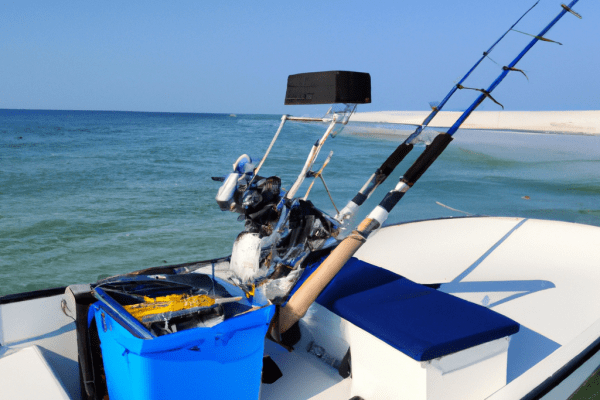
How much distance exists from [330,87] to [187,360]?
1012 millimetres

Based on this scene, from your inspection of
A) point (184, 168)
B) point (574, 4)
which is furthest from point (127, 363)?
point (184, 168)

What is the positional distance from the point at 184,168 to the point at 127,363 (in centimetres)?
1270

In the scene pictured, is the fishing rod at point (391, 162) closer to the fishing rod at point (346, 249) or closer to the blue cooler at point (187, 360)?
the fishing rod at point (346, 249)

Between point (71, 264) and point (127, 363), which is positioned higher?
point (127, 363)

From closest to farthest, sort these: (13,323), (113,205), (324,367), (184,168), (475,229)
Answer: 1. (13,323)
2. (324,367)
3. (475,229)
4. (113,205)
5. (184,168)

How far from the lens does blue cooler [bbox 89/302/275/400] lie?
134cm

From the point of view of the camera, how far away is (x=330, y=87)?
1.70 meters

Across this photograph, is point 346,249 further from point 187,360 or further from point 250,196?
point 187,360

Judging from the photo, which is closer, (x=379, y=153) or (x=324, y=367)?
(x=324, y=367)

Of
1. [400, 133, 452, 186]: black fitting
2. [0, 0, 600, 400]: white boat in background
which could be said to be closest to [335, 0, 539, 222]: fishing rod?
[0, 0, 600, 400]: white boat in background

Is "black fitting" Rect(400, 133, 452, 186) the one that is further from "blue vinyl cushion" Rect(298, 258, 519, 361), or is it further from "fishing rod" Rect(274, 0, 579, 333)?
"blue vinyl cushion" Rect(298, 258, 519, 361)

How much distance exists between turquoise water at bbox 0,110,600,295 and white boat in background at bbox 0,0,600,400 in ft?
1.36

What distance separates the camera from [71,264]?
19.2 ft

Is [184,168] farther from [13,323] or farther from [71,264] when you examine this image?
[13,323]
